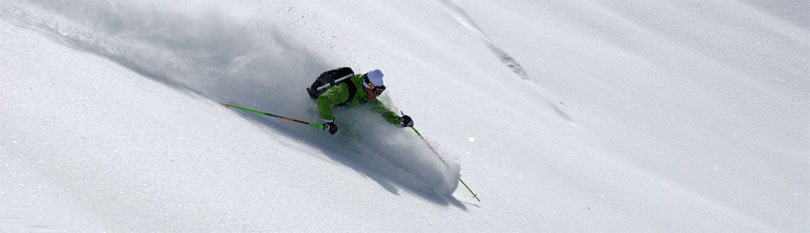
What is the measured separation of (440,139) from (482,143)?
41.3 inches

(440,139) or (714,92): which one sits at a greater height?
(440,139)

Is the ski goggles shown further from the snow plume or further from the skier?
the snow plume

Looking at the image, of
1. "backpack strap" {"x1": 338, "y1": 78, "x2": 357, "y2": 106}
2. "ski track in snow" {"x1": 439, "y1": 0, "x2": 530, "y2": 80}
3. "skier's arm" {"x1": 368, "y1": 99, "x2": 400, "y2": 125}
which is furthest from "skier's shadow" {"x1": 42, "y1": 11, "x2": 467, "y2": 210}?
"ski track in snow" {"x1": 439, "y1": 0, "x2": 530, "y2": 80}

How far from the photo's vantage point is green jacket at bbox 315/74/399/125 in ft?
22.2

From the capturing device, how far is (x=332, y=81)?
7.08 metres

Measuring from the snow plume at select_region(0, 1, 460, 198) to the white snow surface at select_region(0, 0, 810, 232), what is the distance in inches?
1.0

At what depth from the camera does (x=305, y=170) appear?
5.47m

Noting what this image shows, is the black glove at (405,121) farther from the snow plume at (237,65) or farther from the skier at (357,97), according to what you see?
the snow plume at (237,65)

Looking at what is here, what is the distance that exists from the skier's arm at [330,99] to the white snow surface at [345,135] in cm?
38

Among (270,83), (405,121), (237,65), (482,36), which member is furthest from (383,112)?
(482,36)

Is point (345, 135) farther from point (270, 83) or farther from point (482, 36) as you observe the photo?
A: point (482, 36)

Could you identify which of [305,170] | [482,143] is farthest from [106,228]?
[482,143]

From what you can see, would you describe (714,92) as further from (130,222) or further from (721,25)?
(130,222)

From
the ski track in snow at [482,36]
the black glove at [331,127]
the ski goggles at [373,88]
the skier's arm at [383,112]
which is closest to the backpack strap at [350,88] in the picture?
the ski goggles at [373,88]
